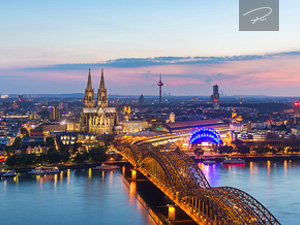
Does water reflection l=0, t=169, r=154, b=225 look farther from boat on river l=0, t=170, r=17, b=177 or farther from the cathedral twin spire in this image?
the cathedral twin spire

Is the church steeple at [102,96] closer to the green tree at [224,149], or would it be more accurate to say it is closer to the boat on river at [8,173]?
the green tree at [224,149]

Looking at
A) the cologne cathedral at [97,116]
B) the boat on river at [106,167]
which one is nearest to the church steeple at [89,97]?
the cologne cathedral at [97,116]

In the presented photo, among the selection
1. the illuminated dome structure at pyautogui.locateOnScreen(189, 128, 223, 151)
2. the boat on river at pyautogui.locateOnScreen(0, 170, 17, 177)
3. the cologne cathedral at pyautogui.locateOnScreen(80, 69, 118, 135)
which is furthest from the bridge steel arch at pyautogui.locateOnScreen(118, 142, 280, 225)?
the cologne cathedral at pyautogui.locateOnScreen(80, 69, 118, 135)

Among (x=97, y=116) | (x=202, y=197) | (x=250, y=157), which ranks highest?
(x=97, y=116)

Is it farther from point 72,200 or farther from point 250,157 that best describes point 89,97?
point 72,200

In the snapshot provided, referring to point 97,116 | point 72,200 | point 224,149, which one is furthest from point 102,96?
point 72,200

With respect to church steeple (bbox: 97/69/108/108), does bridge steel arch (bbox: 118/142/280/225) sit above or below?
below
